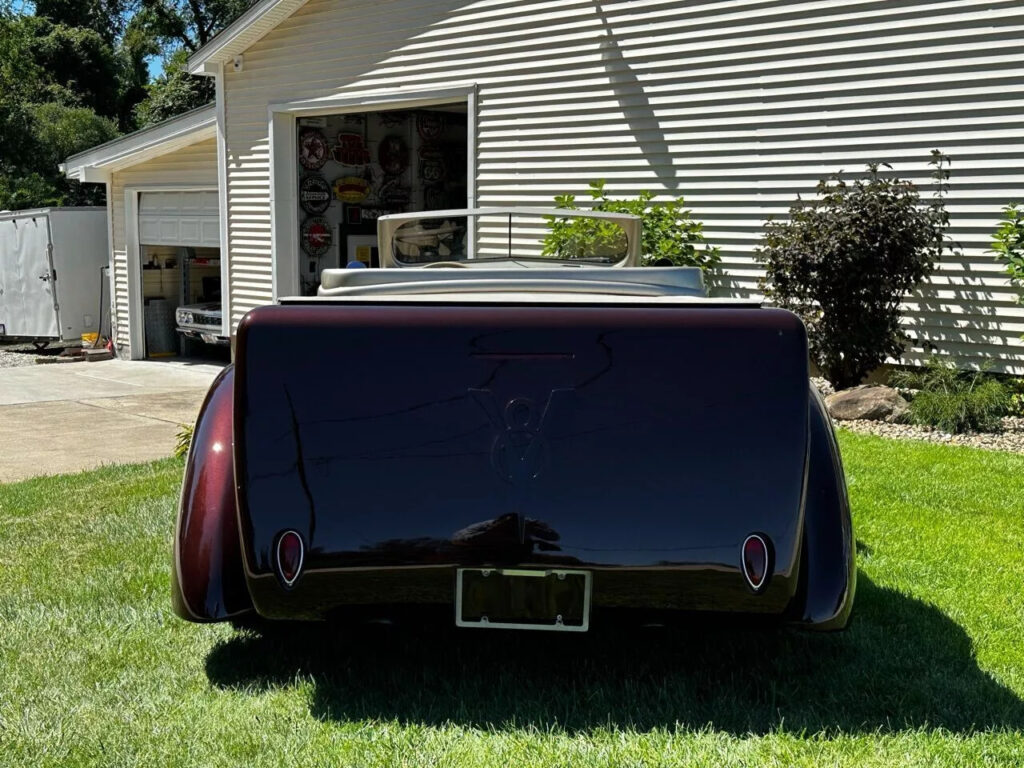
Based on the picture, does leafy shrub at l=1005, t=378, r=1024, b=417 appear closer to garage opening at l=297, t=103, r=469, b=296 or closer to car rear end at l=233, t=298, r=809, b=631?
car rear end at l=233, t=298, r=809, b=631

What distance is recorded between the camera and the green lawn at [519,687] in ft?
10.3

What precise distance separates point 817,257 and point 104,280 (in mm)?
13861

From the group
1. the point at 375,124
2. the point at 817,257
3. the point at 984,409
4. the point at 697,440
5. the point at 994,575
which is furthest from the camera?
the point at 375,124

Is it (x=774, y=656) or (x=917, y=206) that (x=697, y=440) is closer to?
(x=774, y=656)

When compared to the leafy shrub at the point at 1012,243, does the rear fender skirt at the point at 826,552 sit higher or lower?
lower

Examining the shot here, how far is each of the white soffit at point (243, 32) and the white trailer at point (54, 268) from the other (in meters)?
4.50

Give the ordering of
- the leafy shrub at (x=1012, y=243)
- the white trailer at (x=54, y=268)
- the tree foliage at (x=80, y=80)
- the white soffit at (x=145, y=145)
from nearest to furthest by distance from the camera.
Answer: the leafy shrub at (x=1012, y=243), the white soffit at (x=145, y=145), the white trailer at (x=54, y=268), the tree foliage at (x=80, y=80)

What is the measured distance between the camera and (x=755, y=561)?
3.14 metres

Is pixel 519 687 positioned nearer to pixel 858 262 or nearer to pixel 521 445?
pixel 521 445

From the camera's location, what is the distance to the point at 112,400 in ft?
42.5

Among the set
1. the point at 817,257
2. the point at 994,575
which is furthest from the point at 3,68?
the point at 994,575

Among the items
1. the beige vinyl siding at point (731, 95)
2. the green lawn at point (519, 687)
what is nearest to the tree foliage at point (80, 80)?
the beige vinyl siding at point (731, 95)

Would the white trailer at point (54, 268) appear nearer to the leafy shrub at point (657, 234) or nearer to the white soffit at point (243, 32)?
the white soffit at point (243, 32)

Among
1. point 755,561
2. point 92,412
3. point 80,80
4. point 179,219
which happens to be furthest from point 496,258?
point 80,80
